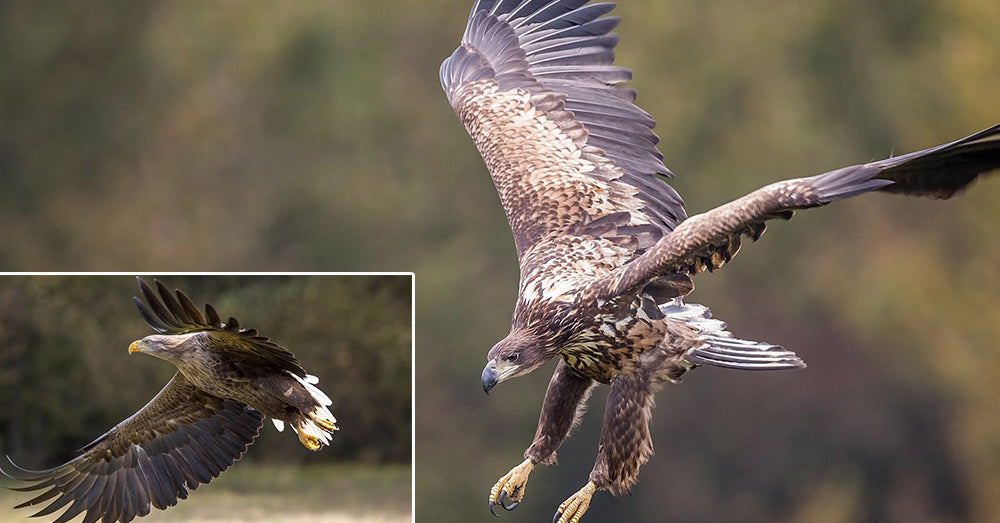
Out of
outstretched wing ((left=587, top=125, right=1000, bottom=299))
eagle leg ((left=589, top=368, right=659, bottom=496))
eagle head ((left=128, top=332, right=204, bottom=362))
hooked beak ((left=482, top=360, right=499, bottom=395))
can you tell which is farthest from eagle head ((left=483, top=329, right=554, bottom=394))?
eagle head ((left=128, top=332, right=204, bottom=362))

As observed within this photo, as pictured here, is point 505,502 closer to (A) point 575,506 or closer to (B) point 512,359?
(A) point 575,506

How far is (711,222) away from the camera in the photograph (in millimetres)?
4113

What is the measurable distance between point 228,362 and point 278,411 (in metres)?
0.27

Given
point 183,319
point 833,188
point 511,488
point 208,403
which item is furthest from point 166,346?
point 833,188

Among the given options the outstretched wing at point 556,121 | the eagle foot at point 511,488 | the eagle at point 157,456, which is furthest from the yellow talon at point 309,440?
the outstretched wing at point 556,121

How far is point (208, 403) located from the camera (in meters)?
5.10

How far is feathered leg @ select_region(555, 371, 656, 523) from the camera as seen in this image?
14.7ft

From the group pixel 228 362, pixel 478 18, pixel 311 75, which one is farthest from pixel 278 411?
pixel 311 75

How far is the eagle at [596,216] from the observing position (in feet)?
13.3

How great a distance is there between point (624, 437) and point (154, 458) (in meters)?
1.79

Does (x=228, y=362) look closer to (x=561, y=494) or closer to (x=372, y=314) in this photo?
(x=372, y=314)

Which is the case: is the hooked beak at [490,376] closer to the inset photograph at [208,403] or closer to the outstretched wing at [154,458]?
the inset photograph at [208,403]

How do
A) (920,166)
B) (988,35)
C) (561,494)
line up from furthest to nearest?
(988,35) → (561,494) → (920,166)

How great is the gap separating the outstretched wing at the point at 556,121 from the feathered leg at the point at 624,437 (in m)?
0.69
